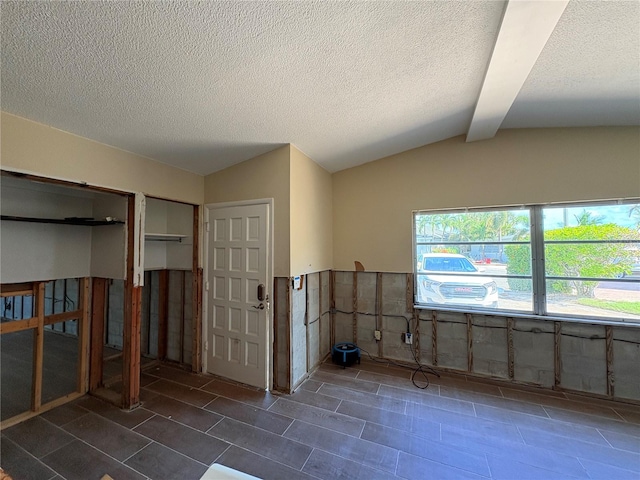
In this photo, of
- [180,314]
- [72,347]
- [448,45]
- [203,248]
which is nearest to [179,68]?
[448,45]

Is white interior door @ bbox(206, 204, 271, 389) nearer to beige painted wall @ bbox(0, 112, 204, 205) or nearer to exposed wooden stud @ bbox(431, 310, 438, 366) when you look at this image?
beige painted wall @ bbox(0, 112, 204, 205)

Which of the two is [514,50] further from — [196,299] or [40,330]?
[40,330]

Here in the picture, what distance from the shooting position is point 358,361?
11.6 ft

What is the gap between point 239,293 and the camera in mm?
3072

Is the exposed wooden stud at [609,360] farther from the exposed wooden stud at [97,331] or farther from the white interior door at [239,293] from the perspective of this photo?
the exposed wooden stud at [97,331]

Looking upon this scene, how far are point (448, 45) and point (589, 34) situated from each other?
35.0 inches

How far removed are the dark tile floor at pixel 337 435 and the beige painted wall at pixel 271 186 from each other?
4.83 feet

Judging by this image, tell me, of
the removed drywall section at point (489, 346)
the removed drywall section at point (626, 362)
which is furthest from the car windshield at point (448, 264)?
the removed drywall section at point (626, 362)

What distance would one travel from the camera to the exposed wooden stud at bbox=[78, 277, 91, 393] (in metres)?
2.80

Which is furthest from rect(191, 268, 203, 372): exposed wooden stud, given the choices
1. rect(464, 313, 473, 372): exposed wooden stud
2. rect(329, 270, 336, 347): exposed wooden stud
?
rect(464, 313, 473, 372): exposed wooden stud

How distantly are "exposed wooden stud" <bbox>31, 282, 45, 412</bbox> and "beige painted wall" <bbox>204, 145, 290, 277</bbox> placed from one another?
2.08 meters

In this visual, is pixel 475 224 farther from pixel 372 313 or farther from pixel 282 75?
pixel 282 75

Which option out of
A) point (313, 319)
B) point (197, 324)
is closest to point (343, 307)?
point (313, 319)

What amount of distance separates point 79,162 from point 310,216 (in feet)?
7.53
